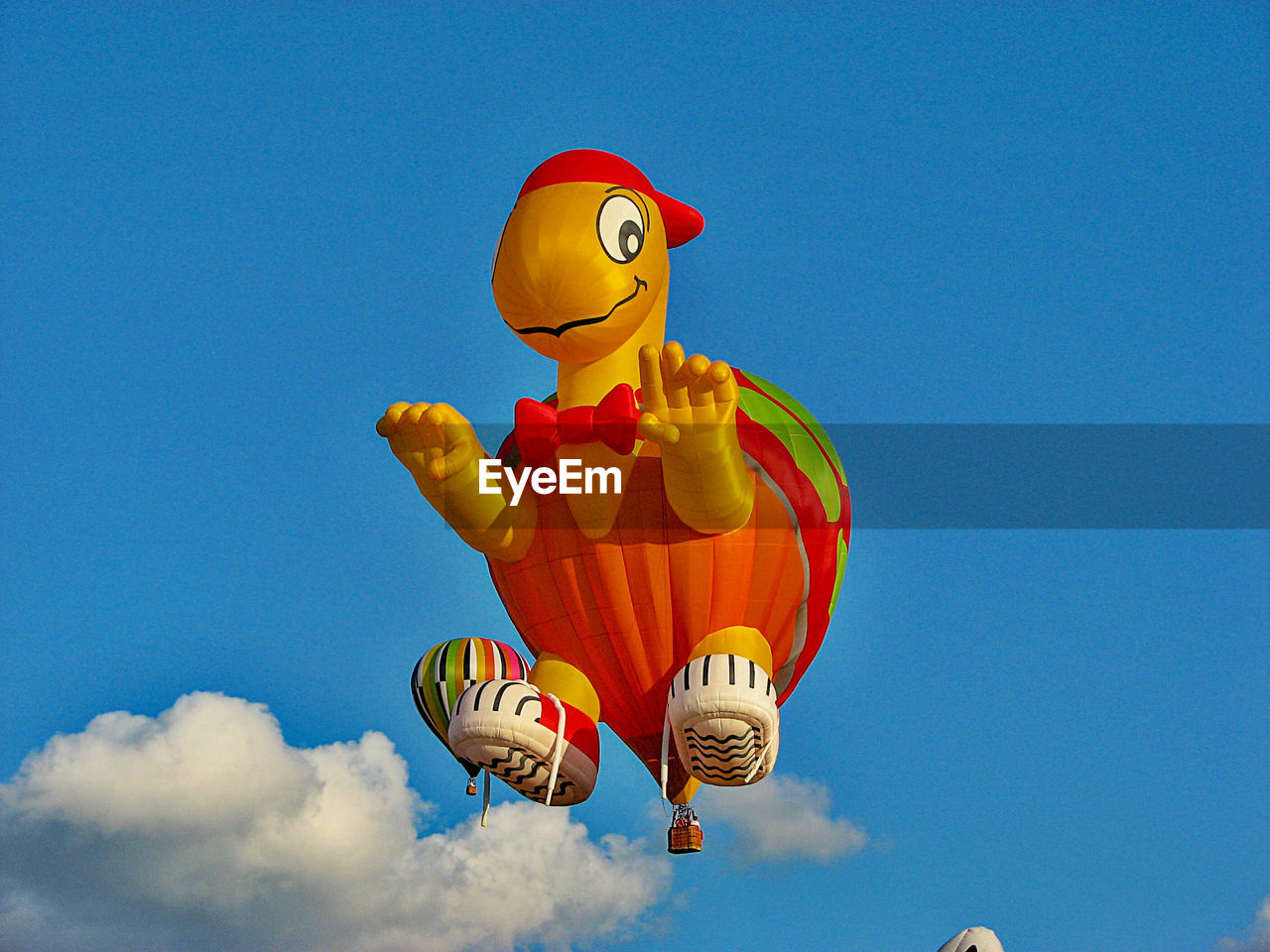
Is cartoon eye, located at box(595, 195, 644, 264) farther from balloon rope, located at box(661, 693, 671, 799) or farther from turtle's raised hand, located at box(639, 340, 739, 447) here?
balloon rope, located at box(661, 693, 671, 799)

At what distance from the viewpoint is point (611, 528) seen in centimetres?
1596

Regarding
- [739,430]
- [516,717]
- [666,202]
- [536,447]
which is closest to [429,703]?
[516,717]

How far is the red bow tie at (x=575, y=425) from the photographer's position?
15.9 meters

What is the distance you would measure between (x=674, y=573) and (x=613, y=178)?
3.16 meters

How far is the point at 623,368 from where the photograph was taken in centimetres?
1642

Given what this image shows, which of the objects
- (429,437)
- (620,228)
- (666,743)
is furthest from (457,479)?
(666,743)

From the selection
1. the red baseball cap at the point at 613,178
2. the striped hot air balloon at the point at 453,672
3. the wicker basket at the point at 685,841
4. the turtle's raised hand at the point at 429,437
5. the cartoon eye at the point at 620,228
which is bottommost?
the wicker basket at the point at 685,841

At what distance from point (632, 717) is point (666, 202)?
13.6 feet

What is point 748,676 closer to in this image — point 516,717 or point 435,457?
point 516,717

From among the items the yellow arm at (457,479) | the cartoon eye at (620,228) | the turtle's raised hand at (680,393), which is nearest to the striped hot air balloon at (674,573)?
the yellow arm at (457,479)

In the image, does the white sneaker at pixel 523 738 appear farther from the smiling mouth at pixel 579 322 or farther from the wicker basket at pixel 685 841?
the smiling mouth at pixel 579 322

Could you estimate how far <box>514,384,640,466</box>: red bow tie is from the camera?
15.9m

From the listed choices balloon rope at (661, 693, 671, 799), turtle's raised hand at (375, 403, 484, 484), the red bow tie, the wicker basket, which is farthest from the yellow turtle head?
the wicker basket

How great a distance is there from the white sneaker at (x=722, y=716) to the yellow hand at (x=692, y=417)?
1.28 metres
